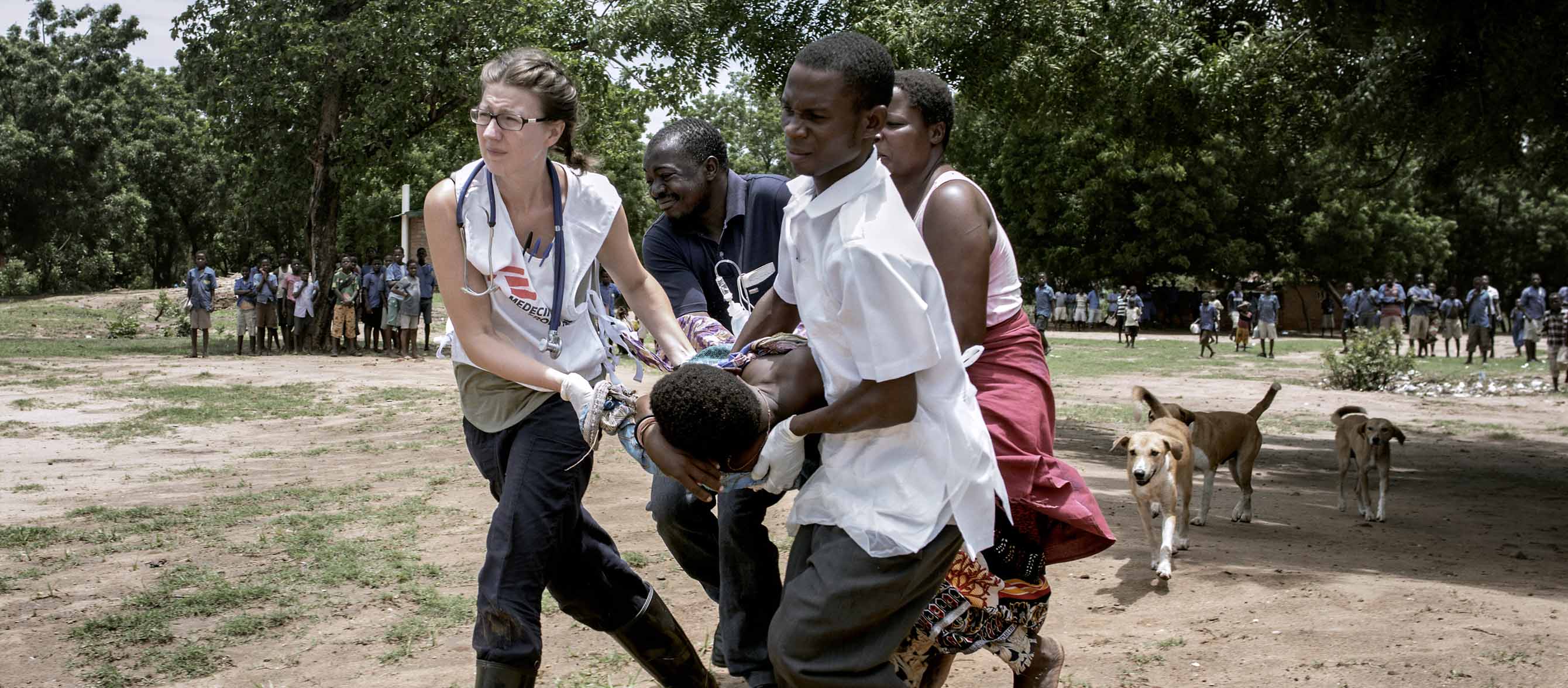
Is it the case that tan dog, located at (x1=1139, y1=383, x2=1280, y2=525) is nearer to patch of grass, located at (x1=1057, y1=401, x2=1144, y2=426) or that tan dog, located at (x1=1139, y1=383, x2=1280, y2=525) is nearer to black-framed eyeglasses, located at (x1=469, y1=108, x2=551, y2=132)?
patch of grass, located at (x1=1057, y1=401, x2=1144, y2=426)

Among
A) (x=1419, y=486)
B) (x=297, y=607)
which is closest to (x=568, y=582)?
(x=297, y=607)

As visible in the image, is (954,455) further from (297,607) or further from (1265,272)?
(1265,272)

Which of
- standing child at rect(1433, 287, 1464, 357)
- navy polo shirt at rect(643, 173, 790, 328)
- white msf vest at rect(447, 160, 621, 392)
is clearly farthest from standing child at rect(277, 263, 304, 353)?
standing child at rect(1433, 287, 1464, 357)

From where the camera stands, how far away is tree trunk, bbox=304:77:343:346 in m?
23.9

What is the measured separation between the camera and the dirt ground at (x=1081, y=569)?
4949 millimetres

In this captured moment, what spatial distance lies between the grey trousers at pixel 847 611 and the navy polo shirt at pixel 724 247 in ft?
4.95

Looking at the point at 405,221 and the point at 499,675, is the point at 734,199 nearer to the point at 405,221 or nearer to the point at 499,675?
the point at 499,675

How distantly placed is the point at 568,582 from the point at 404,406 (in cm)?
1190

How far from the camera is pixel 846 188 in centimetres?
276

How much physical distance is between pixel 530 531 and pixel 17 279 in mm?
57181

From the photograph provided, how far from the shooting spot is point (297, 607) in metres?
5.73

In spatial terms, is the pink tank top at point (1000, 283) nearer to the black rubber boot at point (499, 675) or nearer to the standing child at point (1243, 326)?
the black rubber boot at point (499, 675)

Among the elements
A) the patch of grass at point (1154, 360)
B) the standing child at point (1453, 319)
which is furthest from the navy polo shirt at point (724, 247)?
the standing child at point (1453, 319)

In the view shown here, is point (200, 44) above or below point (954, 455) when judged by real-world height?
above
